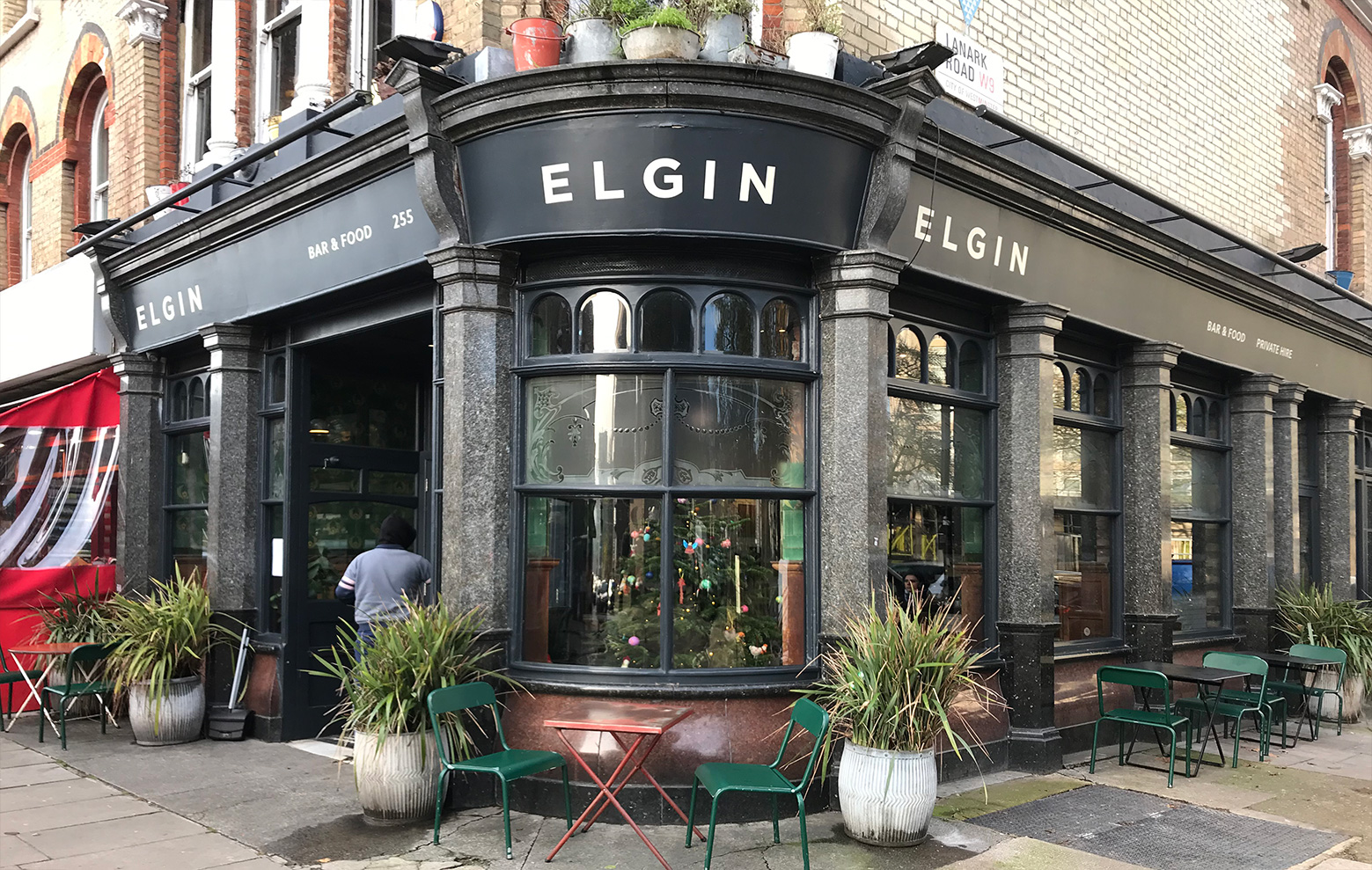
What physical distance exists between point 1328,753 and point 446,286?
8362 mm

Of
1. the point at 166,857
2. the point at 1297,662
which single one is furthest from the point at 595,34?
the point at 1297,662

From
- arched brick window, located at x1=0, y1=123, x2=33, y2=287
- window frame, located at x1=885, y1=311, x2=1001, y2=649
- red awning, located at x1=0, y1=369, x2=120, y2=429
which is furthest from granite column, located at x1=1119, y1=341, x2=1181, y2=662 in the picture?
arched brick window, located at x1=0, y1=123, x2=33, y2=287

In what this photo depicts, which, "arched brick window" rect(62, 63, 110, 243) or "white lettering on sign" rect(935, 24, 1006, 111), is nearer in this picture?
"white lettering on sign" rect(935, 24, 1006, 111)

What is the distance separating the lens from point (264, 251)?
9250 mm

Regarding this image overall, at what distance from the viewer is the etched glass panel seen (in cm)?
706

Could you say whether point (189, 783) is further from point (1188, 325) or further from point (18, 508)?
point (1188, 325)

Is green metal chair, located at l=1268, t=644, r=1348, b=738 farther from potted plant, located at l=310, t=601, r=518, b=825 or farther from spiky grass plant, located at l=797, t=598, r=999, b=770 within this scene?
potted plant, located at l=310, t=601, r=518, b=825

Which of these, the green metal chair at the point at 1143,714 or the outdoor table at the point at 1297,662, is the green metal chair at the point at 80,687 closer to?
the green metal chair at the point at 1143,714

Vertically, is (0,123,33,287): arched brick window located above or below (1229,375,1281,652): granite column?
above

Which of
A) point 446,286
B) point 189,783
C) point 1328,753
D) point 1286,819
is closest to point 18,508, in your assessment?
point 189,783

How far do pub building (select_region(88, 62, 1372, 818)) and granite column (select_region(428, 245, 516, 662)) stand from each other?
0.9 inches

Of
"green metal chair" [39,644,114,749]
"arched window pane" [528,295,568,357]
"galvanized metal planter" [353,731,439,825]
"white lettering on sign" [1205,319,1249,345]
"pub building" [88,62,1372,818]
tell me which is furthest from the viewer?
"white lettering on sign" [1205,319,1249,345]

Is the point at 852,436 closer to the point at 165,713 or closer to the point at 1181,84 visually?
the point at 165,713

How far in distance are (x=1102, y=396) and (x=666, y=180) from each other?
5375mm
